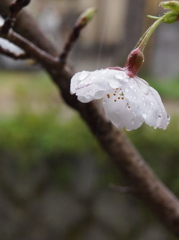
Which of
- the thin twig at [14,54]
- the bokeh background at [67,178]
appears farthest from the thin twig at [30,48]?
the bokeh background at [67,178]

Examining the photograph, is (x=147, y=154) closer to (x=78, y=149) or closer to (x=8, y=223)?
(x=78, y=149)

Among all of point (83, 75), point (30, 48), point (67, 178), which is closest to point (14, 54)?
point (30, 48)

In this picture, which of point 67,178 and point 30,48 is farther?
point 67,178

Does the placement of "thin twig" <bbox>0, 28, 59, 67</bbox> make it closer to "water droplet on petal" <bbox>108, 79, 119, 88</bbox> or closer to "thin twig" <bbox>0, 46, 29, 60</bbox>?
"thin twig" <bbox>0, 46, 29, 60</bbox>

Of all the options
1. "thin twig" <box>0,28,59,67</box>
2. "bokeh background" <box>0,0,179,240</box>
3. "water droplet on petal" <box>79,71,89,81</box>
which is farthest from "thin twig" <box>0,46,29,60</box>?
"bokeh background" <box>0,0,179,240</box>

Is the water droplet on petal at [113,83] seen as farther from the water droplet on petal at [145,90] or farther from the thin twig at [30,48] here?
the thin twig at [30,48]

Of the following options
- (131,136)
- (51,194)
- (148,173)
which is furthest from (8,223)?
(148,173)

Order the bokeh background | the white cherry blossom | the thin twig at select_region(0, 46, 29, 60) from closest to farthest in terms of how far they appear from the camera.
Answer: the white cherry blossom
the thin twig at select_region(0, 46, 29, 60)
the bokeh background

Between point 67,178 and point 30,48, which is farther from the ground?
point 30,48

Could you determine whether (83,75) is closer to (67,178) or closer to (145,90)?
(145,90)
